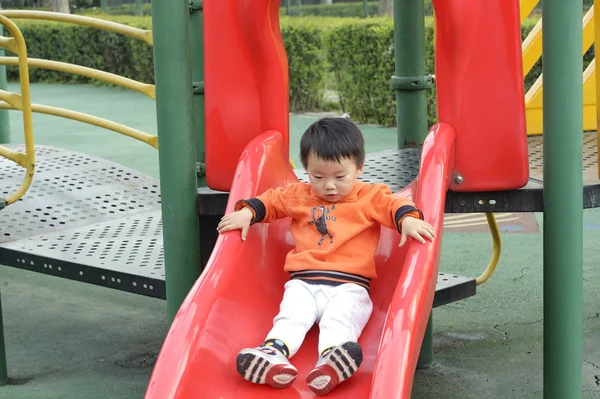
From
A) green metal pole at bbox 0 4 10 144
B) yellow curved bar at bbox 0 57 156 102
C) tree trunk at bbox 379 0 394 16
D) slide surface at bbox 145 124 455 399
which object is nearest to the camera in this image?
slide surface at bbox 145 124 455 399

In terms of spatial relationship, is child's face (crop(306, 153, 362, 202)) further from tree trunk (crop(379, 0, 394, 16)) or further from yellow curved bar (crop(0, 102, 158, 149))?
tree trunk (crop(379, 0, 394, 16))

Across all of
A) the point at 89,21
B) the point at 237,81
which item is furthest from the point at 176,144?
the point at 89,21

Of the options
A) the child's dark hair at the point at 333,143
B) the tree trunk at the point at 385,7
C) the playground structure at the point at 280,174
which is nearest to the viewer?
the playground structure at the point at 280,174

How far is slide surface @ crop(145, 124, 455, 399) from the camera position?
88.4 inches

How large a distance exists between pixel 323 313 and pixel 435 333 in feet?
5.06

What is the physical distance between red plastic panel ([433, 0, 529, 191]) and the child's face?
380 millimetres

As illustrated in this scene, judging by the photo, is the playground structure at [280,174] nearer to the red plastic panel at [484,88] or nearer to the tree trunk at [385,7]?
the red plastic panel at [484,88]

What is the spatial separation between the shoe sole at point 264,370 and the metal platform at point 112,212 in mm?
746

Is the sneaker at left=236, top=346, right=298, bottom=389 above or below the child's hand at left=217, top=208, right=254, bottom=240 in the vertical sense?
below

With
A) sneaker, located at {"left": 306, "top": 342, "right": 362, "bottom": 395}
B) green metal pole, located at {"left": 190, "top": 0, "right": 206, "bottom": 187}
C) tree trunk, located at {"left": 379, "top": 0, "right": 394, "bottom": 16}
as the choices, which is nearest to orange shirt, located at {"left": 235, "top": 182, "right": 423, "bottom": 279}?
sneaker, located at {"left": 306, "top": 342, "right": 362, "bottom": 395}

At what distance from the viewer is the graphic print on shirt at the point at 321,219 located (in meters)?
2.71

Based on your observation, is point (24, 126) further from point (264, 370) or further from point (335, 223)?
point (264, 370)

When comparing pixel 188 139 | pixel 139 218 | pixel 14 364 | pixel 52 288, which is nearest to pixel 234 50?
pixel 188 139

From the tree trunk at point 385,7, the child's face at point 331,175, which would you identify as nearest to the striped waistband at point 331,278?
the child's face at point 331,175
